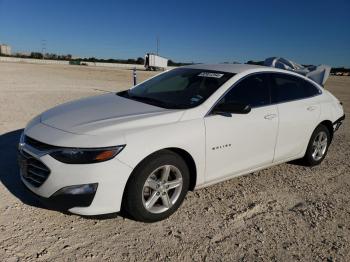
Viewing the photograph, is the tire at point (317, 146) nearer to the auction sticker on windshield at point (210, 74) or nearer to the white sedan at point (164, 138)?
the white sedan at point (164, 138)

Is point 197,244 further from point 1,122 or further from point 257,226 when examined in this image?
point 1,122

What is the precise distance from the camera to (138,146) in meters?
3.34

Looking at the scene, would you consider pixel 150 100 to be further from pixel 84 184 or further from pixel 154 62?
pixel 154 62

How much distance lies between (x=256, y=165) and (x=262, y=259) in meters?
1.58

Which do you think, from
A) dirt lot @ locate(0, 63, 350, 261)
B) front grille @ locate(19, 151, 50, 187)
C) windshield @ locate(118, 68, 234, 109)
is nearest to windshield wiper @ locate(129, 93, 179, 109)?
windshield @ locate(118, 68, 234, 109)

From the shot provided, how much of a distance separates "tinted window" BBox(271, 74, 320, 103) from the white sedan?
0.02 metres

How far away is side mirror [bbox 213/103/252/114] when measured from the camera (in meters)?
3.92

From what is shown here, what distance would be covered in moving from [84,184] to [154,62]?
63.6 metres

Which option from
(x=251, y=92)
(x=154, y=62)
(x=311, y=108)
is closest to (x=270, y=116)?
(x=251, y=92)

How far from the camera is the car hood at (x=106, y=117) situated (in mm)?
3471

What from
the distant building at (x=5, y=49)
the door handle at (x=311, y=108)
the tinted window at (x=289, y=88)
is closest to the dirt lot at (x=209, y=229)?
the door handle at (x=311, y=108)

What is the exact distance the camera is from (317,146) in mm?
5684

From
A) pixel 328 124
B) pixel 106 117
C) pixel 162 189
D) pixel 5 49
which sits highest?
pixel 106 117

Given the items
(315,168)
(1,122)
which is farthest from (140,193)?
(1,122)
